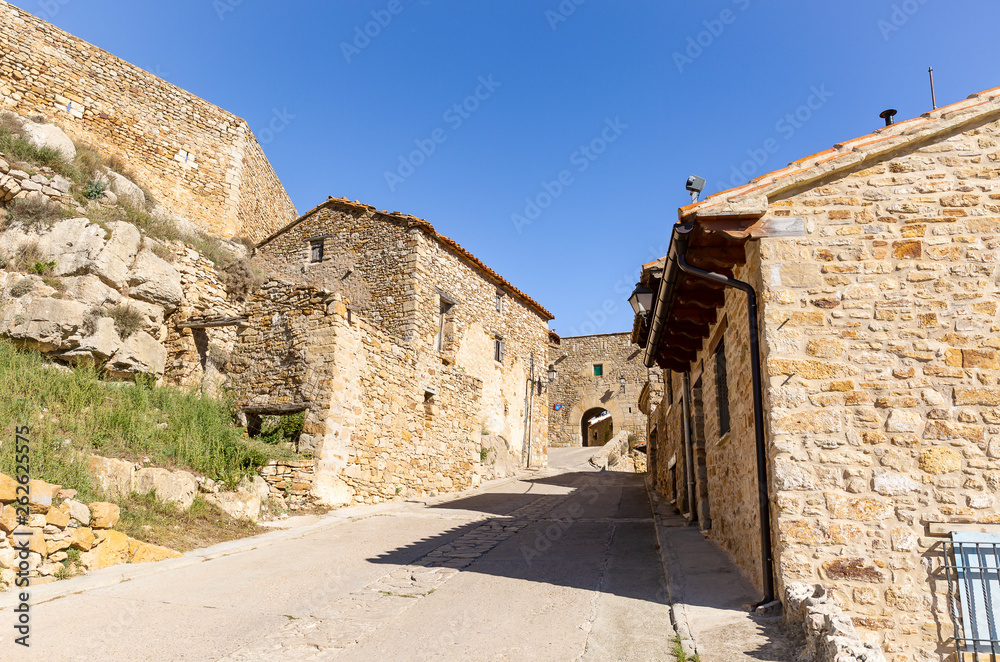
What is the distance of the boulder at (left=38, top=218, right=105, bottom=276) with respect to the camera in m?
10.8

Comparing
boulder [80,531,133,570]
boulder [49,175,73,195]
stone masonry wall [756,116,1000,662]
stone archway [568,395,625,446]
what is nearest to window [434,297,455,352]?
boulder [49,175,73,195]

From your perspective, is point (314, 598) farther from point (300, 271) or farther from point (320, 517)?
point (300, 271)

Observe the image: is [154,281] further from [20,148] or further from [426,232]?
[426,232]

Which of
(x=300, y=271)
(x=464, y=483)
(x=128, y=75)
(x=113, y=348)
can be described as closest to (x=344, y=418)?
(x=113, y=348)

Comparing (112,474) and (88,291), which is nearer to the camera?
(112,474)

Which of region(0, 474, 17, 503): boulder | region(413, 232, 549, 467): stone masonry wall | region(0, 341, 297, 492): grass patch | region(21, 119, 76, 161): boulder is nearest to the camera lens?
region(0, 474, 17, 503): boulder

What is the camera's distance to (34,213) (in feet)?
37.1

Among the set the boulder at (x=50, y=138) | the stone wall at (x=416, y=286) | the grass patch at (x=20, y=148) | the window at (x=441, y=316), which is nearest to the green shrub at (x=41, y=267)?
the grass patch at (x=20, y=148)

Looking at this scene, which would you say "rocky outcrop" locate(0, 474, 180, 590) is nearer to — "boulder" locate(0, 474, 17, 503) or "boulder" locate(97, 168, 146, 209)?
"boulder" locate(0, 474, 17, 503)

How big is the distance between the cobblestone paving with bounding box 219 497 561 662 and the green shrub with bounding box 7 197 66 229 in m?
9.68

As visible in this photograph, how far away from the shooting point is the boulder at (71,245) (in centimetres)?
1079

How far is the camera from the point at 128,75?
54.2 ft

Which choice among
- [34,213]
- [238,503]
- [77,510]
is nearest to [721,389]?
[238,503]

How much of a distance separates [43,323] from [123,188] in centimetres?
594
